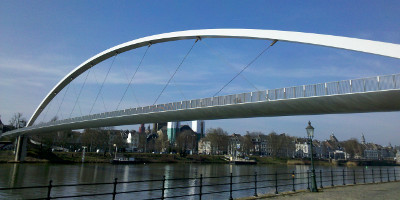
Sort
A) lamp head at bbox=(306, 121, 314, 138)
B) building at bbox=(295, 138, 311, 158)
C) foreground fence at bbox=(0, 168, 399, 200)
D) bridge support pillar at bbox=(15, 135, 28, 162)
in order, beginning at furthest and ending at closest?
building at bbox=(295, 138, 311, 158)
bridge support pillar at bbox=(15, 135, 28, 162)
lamp head at bbox=(306, 121, 314, 138)
foreground fence at bbox=(0, 168, 399, 200)

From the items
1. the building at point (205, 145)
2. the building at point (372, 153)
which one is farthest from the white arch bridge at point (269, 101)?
the building at point (372, 153)

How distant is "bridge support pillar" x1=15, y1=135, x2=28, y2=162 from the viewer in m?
48.5

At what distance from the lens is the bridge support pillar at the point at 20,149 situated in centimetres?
4846

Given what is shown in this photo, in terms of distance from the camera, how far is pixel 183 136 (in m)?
89.8

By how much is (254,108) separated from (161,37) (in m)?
12.5

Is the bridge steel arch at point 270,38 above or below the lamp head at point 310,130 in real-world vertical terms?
above

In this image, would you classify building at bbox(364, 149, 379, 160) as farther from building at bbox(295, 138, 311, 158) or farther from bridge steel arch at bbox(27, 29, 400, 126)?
bridge steel arch at bbox(27, 29, 400, 126)

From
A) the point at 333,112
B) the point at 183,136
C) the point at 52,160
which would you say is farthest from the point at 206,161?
the point at 333,112

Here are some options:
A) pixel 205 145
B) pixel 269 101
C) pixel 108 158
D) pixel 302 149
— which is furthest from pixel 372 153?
pixel 269 101

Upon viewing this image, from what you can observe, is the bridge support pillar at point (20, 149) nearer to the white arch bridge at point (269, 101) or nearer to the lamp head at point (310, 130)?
the white arch bridge at point (269, 101)

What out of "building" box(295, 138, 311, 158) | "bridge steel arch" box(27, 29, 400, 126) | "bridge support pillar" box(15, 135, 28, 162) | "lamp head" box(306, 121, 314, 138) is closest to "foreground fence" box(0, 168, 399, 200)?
"lamp head" box(306, 121, 314, 138)

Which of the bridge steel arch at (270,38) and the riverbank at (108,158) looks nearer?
the bridge steel arch at (270,38)

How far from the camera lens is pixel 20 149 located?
49688 millimetres

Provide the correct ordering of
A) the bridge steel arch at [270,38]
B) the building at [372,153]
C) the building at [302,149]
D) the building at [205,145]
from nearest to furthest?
the bridge steel arch at [270,38] → the building at [205,145] → the building at [302,149] → the building at [372,153]
